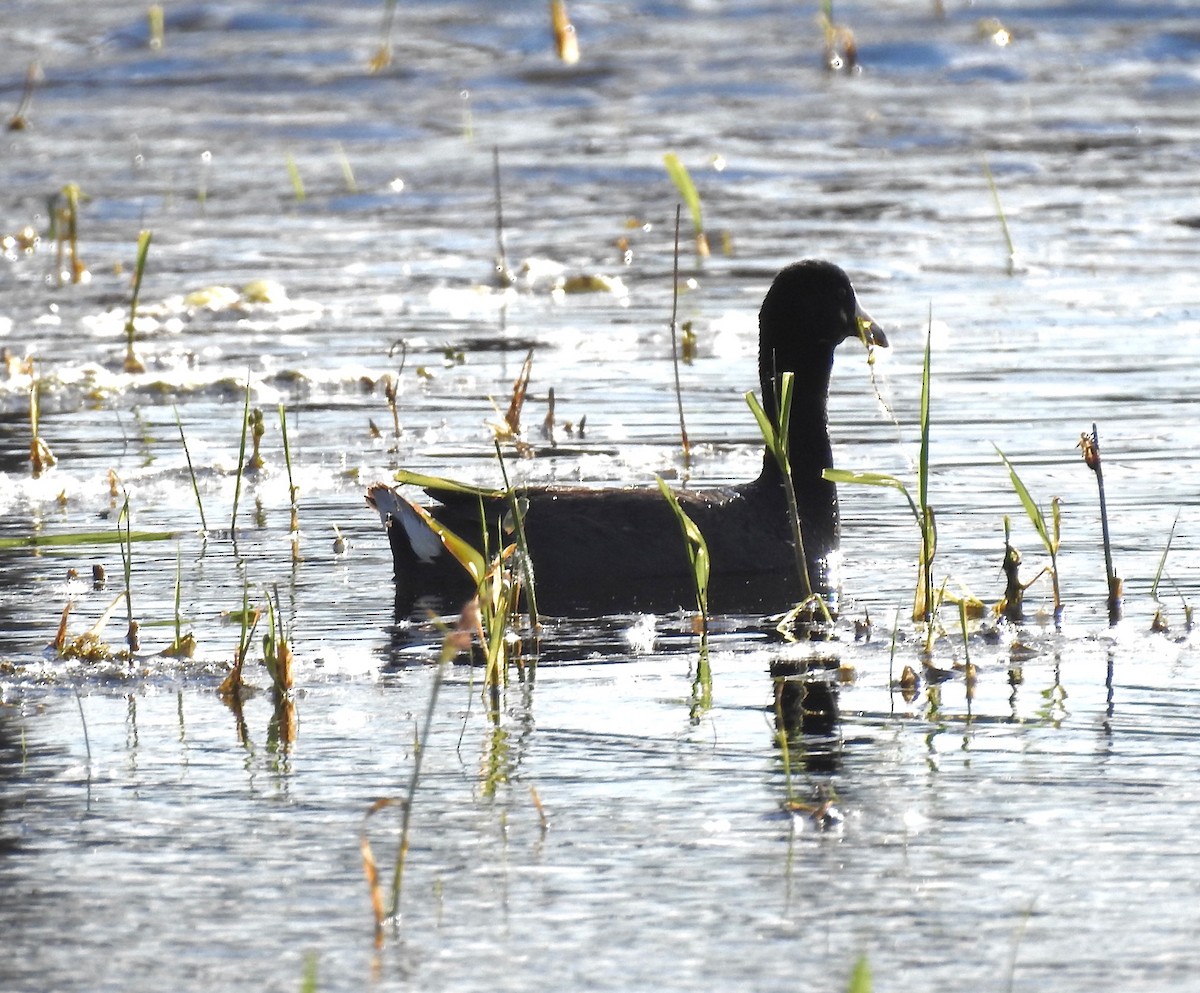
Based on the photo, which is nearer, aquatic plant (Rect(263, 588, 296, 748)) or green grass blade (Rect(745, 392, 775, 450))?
aquatic plant (Rect(263, 588, 296, 748))

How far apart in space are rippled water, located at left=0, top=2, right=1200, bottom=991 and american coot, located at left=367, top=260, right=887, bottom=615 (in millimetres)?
198

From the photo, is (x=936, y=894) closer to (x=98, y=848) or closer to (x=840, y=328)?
(x=98, y=848)

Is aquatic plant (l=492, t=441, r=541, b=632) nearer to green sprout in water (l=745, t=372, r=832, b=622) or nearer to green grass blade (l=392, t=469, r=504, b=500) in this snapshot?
green grass blade (l=392, t=469, r=504, b=500)

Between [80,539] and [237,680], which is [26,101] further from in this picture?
[237,680]

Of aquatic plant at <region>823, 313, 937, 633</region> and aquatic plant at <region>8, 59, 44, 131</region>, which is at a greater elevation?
aquatic plant at <region>8, 59, 44, 131</region>

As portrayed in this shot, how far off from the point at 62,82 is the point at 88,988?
788 inches

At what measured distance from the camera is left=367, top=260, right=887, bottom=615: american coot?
23.0ft

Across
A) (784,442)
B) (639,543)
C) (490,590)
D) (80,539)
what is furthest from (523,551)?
(80,539)

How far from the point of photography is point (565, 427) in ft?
30.8

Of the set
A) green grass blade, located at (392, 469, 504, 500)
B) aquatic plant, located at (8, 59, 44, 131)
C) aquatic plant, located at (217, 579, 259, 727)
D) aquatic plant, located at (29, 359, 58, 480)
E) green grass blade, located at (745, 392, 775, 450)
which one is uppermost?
aquatic plant, located at (8, 59, 44, 131)

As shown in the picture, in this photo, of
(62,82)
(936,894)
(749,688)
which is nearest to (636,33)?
(62,82)

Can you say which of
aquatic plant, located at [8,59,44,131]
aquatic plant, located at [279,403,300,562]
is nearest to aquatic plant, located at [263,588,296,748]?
aquatic plant, located at [279,403,300,562]

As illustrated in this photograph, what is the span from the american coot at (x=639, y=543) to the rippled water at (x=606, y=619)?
198mm

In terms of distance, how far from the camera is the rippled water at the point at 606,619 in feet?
13.4
